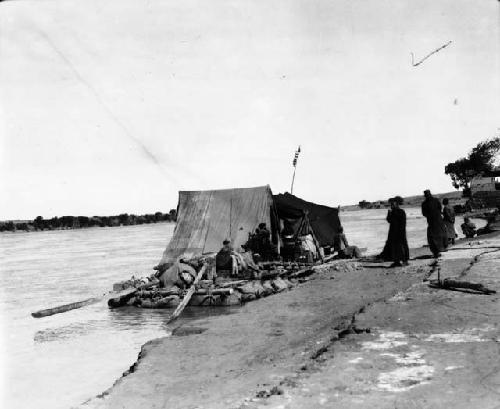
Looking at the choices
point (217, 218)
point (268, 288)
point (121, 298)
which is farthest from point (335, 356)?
point (217, 218)

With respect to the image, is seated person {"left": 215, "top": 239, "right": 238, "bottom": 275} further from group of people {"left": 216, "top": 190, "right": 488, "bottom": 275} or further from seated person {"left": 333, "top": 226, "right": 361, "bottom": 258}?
seated person {"left": 333, "top": 226, "right": 361, "bottom": 258}

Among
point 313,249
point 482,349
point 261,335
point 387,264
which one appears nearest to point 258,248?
point 313,249

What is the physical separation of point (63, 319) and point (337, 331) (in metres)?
9.04

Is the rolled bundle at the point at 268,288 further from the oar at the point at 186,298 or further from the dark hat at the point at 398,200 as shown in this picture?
the dark hat at the point at 398,200

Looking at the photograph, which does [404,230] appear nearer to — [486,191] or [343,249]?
[343,249]

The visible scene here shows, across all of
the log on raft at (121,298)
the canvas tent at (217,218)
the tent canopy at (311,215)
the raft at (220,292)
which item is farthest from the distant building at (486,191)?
the log on raft at (121,298)

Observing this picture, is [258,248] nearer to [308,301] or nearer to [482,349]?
[308,301]

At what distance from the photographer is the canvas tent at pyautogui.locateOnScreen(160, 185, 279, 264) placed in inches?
637

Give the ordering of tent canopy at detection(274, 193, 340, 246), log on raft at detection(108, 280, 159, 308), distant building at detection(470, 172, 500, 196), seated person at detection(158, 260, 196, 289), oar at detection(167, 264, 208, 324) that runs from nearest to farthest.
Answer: oar at detection(167, 264, 208, 324) < seated person at detection(158, 260, 196, 289) < log on raft at detection(108, 280, 159, 308) < tent canopy at detection(274, 193, 340, 246) < distant building at detection(470, 172, 500, 196)

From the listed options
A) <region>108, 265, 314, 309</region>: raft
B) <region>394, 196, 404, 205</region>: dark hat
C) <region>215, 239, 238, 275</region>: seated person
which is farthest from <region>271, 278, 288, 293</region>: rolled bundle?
<region>394, 196, 404, 205</region>: dark hat

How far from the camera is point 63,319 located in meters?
13.2

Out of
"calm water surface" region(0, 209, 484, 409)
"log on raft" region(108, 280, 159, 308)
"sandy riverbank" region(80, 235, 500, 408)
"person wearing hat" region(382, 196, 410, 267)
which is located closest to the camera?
"sandy riverbank" region(80, 235, 500, 408)

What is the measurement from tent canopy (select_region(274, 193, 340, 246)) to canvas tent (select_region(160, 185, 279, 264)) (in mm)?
920

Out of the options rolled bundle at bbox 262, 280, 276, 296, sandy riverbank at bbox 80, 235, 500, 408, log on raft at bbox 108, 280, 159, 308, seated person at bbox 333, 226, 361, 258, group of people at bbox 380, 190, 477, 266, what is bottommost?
log on raft at bbox 108, 280, 159, 308
